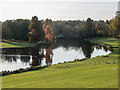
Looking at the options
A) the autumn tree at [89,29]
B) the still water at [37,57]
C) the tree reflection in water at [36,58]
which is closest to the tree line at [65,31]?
the autumn tree at [89,29]

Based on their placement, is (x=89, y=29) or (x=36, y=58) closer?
(x=36, y=58)

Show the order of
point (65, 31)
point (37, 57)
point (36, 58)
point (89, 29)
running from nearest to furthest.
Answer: point (36, 58) → point (37, 57) → point (89, 29) → point (65, 31)

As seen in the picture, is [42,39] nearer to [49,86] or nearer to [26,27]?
[26,27]

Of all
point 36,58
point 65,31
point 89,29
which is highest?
point 89,29

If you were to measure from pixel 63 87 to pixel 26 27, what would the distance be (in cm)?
9830

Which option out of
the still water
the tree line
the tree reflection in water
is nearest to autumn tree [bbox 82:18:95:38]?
the tree line

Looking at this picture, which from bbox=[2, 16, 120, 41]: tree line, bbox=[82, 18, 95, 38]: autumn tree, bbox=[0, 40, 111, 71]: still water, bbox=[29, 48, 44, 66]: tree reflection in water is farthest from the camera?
bbox=[82, 18, 95, 38]: autumn tree

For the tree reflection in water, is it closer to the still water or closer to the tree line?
the still water

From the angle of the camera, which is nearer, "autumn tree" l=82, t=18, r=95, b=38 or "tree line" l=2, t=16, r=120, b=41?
"tree line" l=2, t=16, r=120, b=41

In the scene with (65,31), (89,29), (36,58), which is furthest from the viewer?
(65,31)

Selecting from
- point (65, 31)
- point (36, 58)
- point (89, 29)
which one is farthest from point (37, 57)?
point (65, 31)

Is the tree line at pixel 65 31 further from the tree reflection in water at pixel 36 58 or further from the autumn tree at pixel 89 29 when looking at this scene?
the tree reflection in water at pixel 36 58

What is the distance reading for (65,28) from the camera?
155m

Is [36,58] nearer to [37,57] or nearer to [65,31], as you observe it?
[37,57]
